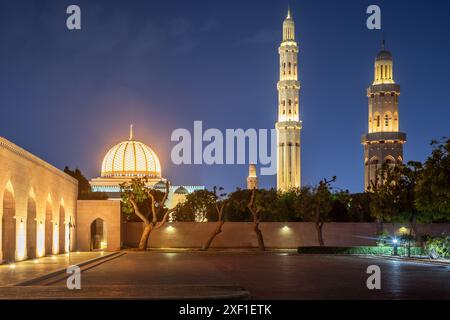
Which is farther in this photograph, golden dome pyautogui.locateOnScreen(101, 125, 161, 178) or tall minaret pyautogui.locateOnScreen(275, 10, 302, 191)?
golden dome pyautogui.locateOnScreen(101, 125, 161, 178)

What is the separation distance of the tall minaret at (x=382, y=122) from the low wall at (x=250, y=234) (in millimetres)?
35315

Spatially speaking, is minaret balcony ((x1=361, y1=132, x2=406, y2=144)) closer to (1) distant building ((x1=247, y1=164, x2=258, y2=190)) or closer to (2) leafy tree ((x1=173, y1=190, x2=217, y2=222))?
(2) leafy tree ((x1=173, y1=190, x2=217, y2=222))

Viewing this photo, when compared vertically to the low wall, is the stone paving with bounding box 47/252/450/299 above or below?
above

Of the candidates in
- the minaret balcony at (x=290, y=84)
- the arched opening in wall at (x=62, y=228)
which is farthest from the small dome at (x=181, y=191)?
the arched opening in wall at (x=62, y=228)

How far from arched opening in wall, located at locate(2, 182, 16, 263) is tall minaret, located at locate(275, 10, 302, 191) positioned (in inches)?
2358

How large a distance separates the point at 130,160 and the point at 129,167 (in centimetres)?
97

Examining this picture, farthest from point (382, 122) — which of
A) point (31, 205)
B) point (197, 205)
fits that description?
point (31, 205)

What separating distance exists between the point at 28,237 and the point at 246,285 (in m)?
15.7

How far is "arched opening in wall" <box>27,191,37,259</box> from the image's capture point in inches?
1205

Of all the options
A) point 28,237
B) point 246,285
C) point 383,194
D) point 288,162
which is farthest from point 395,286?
point 288,162

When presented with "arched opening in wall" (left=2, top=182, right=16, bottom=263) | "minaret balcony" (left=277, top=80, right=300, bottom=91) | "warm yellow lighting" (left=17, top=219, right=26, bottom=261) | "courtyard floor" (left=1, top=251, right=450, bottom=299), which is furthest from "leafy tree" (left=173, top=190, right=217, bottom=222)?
"minaret balcony" (left=277, top=80, right=300, bottom=91)

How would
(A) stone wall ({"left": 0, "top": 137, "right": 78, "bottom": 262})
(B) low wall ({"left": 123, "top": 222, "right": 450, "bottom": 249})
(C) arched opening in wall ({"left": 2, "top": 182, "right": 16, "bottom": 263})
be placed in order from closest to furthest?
1. (A) stone wall ({"left": 0, "top": 137, "right": 78, "bottom": 262})
2. (C) arched opening in wall ({"left": 2, "top": 182, "right": 16, "bottom": 263})
3. (B) low wall ({"left": 123, "top": 222, "right": 450, "bottom": 249})

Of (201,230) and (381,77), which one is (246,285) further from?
(381,77)
